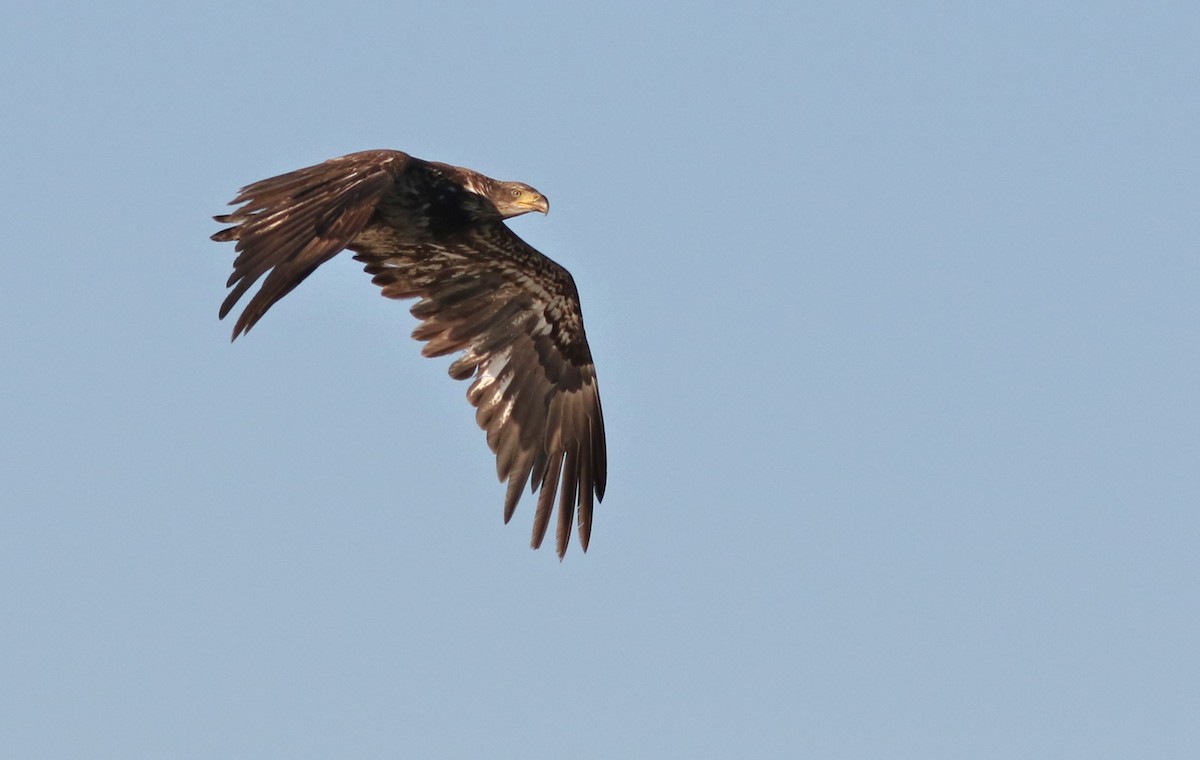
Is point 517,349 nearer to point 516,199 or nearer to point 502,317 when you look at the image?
point 502,317

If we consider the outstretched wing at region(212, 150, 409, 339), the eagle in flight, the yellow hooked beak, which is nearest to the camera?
the outstretched wing at region(212, 150, 409, 339)

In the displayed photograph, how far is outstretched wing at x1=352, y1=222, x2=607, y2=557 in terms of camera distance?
19.4 m

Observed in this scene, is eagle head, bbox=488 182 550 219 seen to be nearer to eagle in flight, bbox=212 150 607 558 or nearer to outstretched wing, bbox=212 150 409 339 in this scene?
eagle in flight, bbox=212 150 607 558

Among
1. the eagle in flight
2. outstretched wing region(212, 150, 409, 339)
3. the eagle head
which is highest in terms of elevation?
the eagle head

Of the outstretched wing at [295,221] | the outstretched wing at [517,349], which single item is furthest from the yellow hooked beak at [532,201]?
the outstretched wing at [295,221]

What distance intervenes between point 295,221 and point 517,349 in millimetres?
4332

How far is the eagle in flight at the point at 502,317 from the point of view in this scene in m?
18.5

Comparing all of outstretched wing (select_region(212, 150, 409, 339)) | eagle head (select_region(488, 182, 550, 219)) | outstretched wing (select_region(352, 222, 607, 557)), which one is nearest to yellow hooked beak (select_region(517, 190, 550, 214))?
eagle head (select_region(488, 182, 550, 219))

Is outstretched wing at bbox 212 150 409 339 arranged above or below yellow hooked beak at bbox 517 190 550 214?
below

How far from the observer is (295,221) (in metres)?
15.9

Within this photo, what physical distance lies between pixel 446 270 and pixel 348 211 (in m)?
3.13

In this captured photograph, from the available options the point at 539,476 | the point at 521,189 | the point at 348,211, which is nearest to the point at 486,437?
the point at 539,476

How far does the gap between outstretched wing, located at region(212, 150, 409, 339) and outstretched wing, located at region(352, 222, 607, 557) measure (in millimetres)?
2112

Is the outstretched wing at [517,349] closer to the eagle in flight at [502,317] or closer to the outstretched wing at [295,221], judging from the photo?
the eagle in flight at [502,317]
